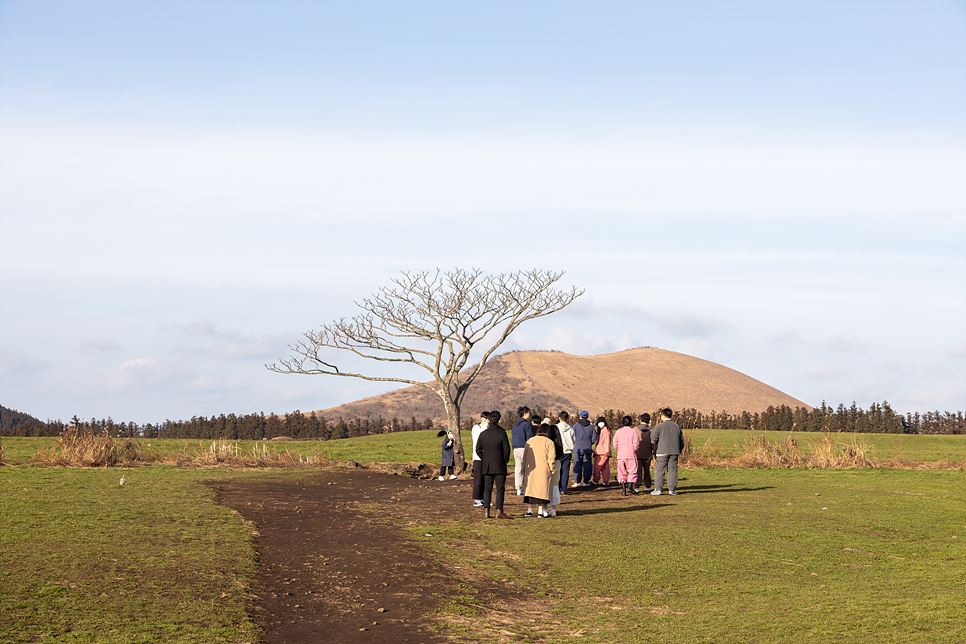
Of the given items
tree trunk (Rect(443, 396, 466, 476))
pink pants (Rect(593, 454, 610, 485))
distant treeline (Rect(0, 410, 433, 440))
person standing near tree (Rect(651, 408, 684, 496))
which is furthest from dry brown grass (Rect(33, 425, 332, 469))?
distant treeline (Rect(0, 410, 433, 440))

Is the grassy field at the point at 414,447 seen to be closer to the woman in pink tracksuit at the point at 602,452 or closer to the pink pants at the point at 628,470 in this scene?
the woman in pink tracksuit at the point at 602,452

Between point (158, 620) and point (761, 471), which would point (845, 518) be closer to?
point (761, 471)

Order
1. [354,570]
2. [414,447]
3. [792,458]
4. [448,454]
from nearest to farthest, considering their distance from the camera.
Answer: [354,570] → [448,454] → [792,458] → [414,447]

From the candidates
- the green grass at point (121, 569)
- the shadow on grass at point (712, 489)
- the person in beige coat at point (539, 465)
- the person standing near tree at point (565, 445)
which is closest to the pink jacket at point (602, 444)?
the person standing near tree at point (565, 445)

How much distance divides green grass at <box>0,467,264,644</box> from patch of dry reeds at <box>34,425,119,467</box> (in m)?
8.77

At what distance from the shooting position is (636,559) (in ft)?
37.1

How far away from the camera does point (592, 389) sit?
76.7m

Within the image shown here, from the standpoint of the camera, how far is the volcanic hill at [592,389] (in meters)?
74.4

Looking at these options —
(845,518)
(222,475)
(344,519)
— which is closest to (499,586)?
(344,519)

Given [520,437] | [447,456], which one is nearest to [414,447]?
[447,456]

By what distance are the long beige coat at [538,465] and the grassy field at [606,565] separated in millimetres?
695

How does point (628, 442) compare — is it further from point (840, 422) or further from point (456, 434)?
point (840, 422)

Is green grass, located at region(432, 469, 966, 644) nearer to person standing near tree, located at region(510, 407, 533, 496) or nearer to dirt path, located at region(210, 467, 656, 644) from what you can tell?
dirt path, located at region(210, 467, 656, 644)

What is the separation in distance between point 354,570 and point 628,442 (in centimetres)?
1019
